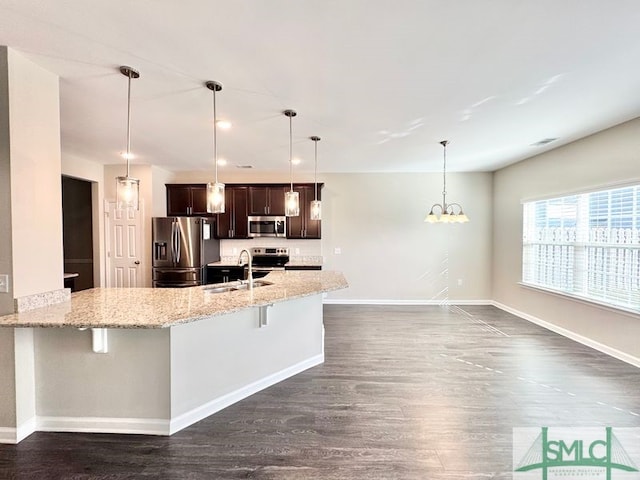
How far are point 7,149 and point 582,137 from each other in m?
5.75

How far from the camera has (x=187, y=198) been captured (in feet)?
18.9

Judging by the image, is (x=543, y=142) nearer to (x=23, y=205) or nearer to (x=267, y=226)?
(x=267, y=226)

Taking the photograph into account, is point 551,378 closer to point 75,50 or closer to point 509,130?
point 509,130

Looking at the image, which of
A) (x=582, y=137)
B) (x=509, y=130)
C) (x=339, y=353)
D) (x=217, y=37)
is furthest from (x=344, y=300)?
(x=217, y=37)

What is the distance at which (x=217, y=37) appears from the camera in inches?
72.3

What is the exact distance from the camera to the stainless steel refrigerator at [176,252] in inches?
202

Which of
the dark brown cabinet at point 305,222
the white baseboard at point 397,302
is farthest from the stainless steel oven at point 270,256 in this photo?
A: the white baseboard at point 397,302

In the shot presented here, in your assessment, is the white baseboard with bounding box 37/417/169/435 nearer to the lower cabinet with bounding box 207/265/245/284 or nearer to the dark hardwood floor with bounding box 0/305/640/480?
the dark hardwood floor with bounding box 0/305/640/480

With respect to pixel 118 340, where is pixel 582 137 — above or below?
above

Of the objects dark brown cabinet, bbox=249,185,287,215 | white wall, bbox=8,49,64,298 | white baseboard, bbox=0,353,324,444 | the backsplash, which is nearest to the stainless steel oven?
the backsplash

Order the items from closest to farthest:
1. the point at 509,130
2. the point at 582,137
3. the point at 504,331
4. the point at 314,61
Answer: the point at 314,61 → the point at 509,130 → the point at 582,137 → the point at 504,331

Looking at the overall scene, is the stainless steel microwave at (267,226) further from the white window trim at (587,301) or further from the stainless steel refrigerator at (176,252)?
the white window trim at (587,301)

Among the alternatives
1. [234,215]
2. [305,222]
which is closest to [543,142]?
[305,222]

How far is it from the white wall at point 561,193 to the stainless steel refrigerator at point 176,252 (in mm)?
5509
